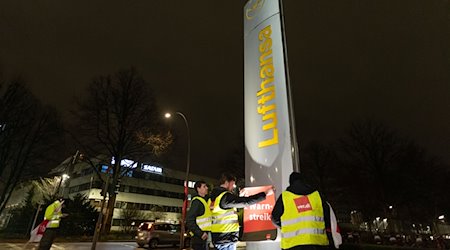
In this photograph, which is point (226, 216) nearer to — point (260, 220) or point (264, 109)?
point (260, 220)

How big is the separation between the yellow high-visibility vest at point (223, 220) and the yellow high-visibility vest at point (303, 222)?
1477mm

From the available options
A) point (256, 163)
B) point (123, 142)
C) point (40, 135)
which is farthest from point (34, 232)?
point (40, 135)

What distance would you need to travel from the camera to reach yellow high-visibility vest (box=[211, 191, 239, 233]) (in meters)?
5.00

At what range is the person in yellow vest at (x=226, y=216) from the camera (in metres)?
4.87

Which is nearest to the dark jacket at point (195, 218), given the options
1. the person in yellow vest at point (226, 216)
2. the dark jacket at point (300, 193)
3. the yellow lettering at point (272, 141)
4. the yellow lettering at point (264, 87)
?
the person in yellow vest at point (226, 216)

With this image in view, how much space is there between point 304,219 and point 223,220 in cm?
185

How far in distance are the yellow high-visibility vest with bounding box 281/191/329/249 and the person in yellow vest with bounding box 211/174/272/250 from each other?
4.05 ft

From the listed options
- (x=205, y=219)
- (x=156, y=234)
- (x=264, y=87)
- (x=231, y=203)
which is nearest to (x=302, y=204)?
(x=231, y=203)

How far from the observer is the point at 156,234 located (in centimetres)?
2012

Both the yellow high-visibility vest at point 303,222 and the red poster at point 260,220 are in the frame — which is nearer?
the yellow high-visibility vest at point 303,222

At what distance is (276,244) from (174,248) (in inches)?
682

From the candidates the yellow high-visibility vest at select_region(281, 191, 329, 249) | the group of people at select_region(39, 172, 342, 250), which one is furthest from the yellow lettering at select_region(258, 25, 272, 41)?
the yellow high-visibility vest at select_region(281, 191, 329, 249)

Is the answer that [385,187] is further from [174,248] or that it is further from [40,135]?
[40,135]

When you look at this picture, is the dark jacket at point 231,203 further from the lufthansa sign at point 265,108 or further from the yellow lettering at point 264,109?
the yellow lettering at point 264,109
